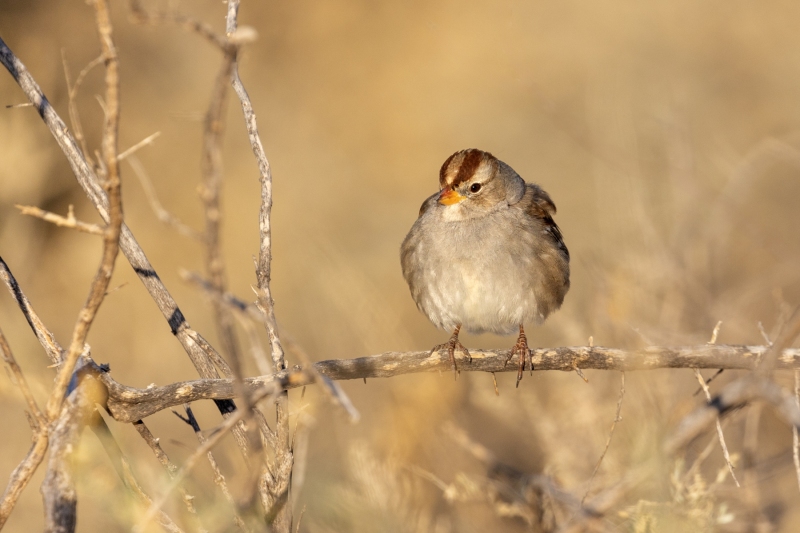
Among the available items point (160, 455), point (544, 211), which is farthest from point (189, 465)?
point (544, 211)

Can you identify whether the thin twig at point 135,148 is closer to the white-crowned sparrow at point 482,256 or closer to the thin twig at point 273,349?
the thin twig at point 273,349

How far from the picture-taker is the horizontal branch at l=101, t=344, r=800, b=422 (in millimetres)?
2717

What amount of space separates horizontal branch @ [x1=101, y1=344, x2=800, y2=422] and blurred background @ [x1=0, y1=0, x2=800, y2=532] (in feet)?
3.54

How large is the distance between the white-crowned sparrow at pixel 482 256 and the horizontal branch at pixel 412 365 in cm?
89

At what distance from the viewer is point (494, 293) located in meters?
4.60

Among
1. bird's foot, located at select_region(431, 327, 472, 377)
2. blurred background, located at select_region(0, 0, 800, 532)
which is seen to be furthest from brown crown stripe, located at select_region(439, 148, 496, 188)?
blurred background, located at select_region(0, 0, 800, 532)

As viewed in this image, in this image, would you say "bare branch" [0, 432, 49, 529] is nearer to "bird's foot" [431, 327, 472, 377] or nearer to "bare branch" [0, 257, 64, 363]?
"bare branch" [0, 257, 64, 363]

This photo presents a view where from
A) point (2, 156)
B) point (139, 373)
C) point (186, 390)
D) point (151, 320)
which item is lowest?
point (186, 390)

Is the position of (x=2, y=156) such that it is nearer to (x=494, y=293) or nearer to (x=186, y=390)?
(x=494, y=293)

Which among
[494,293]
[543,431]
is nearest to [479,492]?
[494,293]

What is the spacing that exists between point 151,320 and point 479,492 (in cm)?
611

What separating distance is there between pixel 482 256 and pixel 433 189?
6164 millimetres

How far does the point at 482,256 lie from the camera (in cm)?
462

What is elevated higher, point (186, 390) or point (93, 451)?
point (186, 390)
